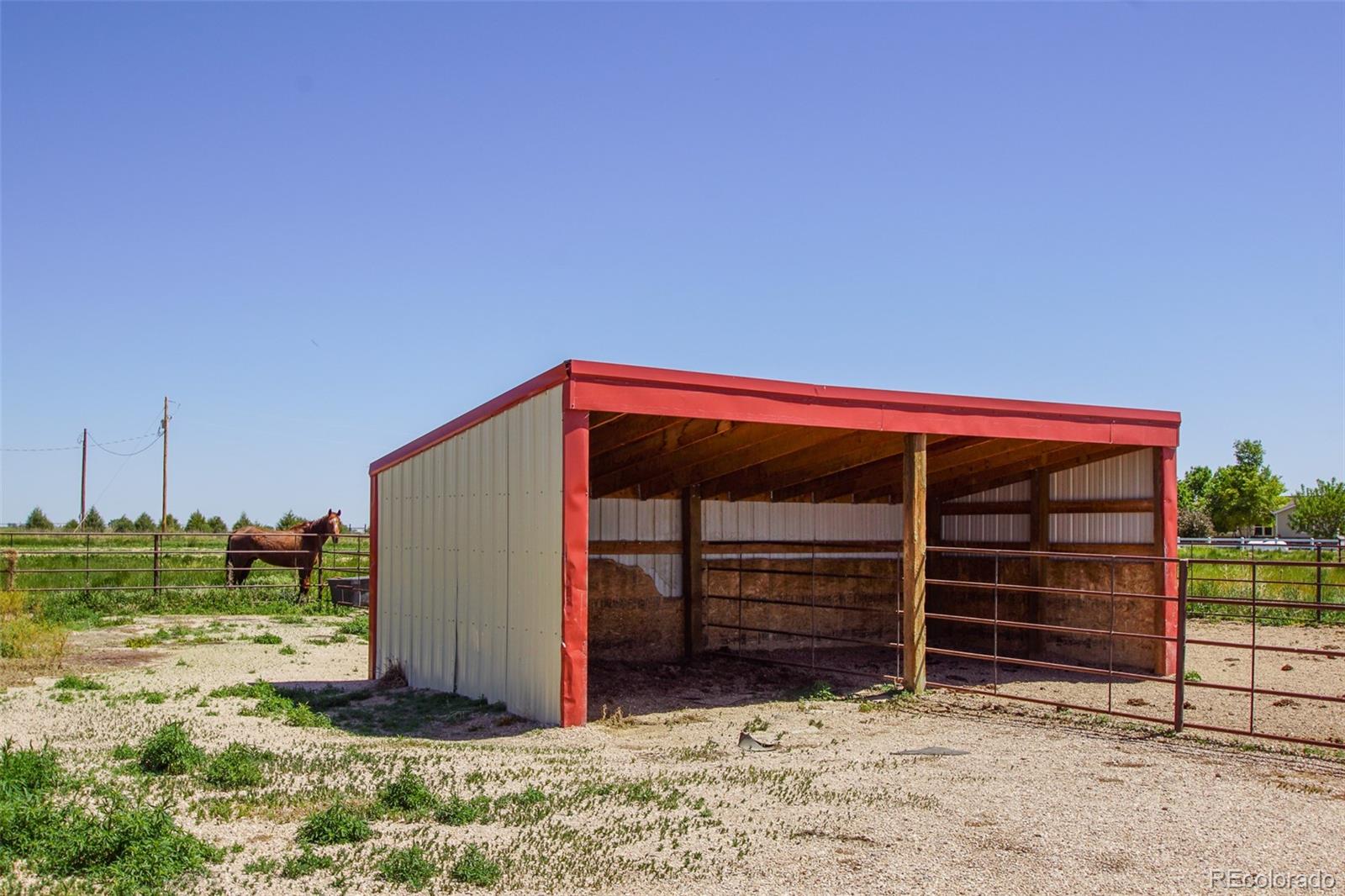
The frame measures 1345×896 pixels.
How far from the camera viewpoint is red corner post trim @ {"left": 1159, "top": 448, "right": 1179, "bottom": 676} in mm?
12289

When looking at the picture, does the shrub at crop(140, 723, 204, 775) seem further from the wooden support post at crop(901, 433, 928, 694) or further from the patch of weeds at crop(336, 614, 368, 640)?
the patch of weeds at crop(336, 614, 368, 640)

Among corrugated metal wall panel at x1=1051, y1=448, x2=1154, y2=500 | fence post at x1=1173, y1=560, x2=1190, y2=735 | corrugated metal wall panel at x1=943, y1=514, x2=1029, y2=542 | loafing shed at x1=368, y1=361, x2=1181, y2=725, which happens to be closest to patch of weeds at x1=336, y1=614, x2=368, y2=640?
loafing shed at x1=368, y1=361, x2=1181, y2=725

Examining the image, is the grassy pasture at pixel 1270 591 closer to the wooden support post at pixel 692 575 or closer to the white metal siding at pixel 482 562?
the wooden support post at pixel 692 575

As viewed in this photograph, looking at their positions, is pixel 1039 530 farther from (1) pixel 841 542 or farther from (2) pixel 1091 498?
(1) pixel 841 542

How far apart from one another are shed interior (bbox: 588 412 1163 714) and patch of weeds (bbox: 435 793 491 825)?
211 inches

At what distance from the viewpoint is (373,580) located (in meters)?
14.6

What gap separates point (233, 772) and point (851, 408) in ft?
21.0

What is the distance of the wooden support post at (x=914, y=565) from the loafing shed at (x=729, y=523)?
0.07 feet

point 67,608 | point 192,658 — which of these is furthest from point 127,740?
point 67,608

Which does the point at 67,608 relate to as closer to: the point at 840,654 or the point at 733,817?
the point at 840,654

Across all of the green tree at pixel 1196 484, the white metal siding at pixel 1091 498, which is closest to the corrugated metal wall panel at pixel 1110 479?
the white metal siding at pixel 1091 498

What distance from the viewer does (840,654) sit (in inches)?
576

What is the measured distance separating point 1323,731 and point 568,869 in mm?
7340

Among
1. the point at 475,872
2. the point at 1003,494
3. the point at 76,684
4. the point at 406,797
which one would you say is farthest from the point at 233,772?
the point at 1003,494
